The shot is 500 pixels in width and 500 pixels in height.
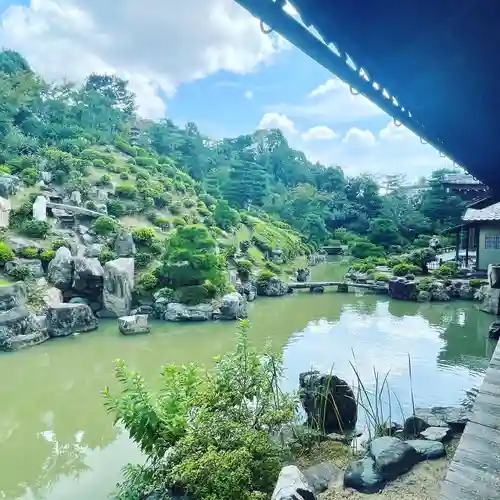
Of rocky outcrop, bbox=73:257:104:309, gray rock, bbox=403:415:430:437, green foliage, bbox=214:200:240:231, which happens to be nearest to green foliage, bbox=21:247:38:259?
rocky outcrop, bbox=73:257:104:309

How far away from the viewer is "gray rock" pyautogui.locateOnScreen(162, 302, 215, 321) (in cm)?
1033

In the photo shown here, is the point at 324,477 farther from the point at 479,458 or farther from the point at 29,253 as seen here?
the point at 29,253

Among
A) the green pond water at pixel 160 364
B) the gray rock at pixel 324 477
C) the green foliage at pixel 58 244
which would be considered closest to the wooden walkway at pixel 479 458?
the gray rock at pixel 324 477

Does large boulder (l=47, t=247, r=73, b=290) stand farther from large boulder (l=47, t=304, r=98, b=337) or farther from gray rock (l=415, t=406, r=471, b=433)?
gray rock (l=415, t=406, r=471, b=433)

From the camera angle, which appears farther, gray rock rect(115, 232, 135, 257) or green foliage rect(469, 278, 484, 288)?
green foliage rect(469, 278, 484, 288)

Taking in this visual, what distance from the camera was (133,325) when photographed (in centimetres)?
918

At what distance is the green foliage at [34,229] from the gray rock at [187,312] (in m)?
4.53

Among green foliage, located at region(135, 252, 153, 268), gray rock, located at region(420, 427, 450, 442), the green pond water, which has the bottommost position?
the green pond water

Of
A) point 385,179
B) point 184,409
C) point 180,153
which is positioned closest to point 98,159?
point 180,153

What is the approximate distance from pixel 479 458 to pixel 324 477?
1427 mm

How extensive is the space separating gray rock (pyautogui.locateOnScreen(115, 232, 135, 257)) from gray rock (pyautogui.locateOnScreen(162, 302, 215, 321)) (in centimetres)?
286

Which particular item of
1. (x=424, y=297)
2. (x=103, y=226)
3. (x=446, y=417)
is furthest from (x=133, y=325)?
(x=424, y=297)

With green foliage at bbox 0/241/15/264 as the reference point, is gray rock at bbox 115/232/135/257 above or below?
above

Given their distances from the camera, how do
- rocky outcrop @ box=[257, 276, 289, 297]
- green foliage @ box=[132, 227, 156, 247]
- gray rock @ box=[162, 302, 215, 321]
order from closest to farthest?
gray rock @ box=[162, 302, 215, 321]
green foliage @ box=[132, 227, 156, 247]
rocky outcrop @ box=[257, 276, 289, 297]
